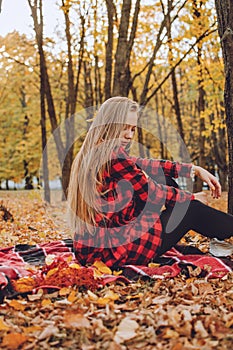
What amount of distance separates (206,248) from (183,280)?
1124mm

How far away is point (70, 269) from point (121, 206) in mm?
667

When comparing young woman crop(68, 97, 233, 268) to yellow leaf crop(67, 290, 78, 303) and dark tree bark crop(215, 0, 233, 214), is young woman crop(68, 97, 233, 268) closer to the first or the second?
yellow leaf crop(67, 290, 78, 303)

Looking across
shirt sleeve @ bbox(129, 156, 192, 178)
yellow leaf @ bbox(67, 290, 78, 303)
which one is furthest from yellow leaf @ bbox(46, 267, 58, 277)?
shirt sleeve @ bbox(129, 156, 192, 178)

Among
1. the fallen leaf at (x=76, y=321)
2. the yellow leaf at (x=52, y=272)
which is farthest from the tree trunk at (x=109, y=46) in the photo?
the fallen leaf at (x=76, y=321)

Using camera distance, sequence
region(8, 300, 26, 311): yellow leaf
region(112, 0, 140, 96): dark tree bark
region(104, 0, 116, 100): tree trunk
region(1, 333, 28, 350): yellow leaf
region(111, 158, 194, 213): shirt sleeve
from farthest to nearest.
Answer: region(104, 0, 116, 100): tree trunk → region(112, 0, 140, 96): dark tree bark → region(111, 158, 194, 213): shirt sleeve → region(8, 300, 26, 311): yellow leaf → region(1, 333, 28, 350): yellow leaf

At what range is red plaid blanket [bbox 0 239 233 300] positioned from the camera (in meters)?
3.16

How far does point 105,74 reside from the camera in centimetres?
883

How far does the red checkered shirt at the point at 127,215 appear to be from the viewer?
3.64 m

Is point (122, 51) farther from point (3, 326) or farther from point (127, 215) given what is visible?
point (3, 326)

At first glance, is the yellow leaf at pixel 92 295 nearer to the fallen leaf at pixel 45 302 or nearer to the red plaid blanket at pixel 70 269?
the red plaid blanket at pixel 70 269

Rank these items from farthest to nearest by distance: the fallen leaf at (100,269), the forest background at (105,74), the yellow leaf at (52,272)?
the forest background at (105,74) < the fallen leaf at (100,269) < the yellow leaf at (52,272)

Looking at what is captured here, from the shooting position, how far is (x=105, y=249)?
3680mm

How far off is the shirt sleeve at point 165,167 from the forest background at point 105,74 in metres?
3.62

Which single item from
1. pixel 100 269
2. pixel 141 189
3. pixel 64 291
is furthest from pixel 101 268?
pixel 141 189
